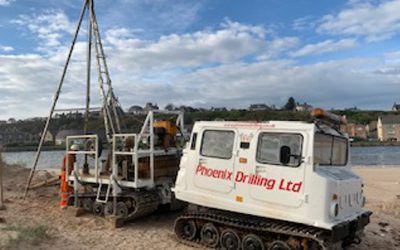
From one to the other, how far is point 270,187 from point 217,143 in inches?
60.4

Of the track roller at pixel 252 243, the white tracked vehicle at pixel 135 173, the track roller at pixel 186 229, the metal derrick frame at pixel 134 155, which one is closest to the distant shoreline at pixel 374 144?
the white tracked vehicle at pixel 135 173

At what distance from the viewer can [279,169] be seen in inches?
304

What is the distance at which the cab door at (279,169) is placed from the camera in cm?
748

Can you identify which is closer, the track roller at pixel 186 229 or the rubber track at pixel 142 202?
the track roller at pixel 186 229

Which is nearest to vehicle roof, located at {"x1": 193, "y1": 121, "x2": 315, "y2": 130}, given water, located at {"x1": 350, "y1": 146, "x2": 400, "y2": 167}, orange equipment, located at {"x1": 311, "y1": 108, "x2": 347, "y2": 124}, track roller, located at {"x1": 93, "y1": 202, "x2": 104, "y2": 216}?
orange equipment, located at {"x1": 311, "y1": 108, "x2": 347, "y2": 124}

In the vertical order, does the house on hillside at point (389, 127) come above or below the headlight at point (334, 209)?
below

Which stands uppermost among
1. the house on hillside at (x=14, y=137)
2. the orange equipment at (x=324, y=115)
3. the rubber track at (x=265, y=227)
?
the orange equipment at (x=324, y=115)

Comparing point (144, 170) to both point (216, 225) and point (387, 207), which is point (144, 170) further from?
point (387, 207)

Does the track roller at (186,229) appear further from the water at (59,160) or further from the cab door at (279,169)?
the water at (59,160)

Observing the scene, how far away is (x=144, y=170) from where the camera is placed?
10688 mm

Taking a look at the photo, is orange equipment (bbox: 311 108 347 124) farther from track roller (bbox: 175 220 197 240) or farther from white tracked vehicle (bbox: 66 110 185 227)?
white tracked vehicle (bbox: 66 110 185 227)

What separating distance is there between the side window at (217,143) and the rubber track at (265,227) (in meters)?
1.22

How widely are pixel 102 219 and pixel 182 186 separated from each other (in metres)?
3.13

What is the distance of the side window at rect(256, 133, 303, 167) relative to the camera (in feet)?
24.9
